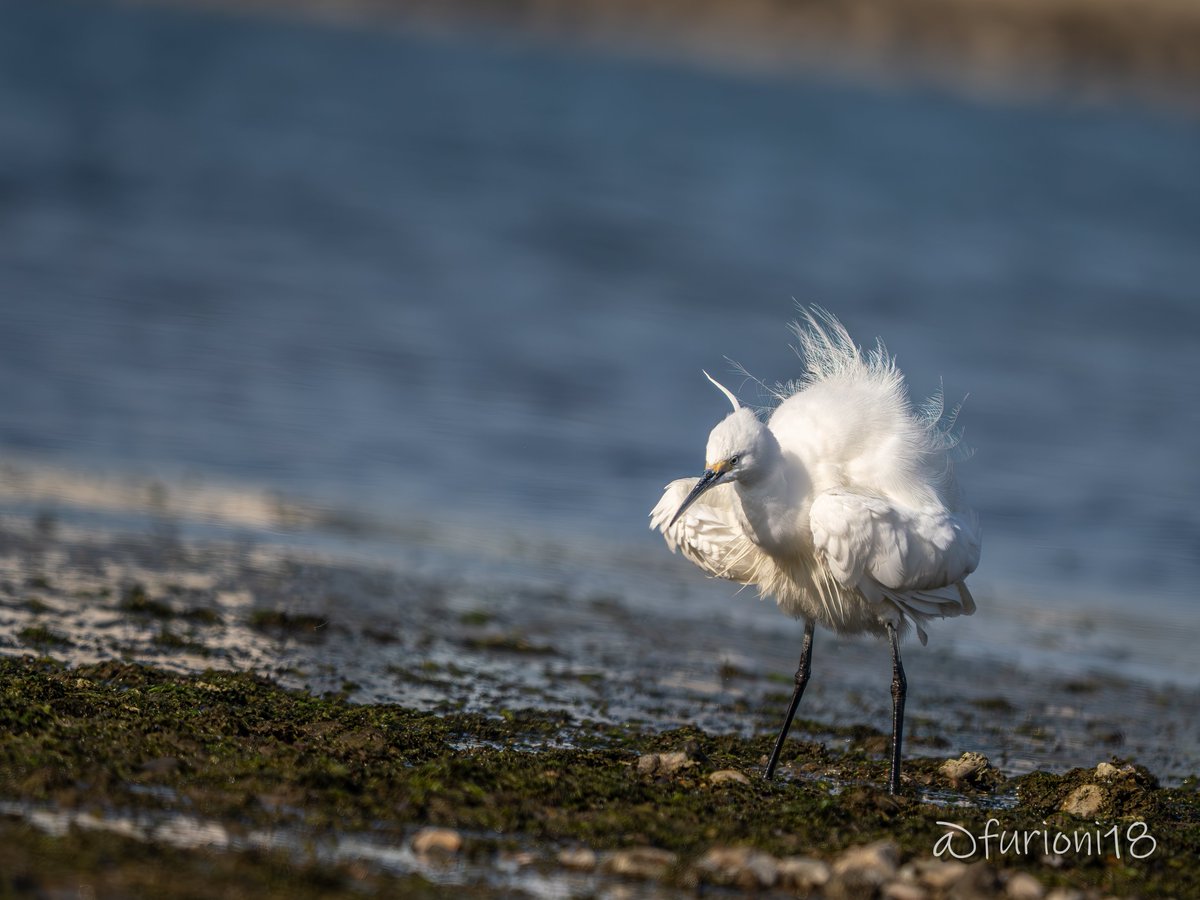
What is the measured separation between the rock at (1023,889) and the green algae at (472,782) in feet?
1.01

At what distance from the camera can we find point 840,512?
647 cm

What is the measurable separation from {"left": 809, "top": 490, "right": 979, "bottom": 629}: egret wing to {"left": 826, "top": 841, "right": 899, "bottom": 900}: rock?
175 cm

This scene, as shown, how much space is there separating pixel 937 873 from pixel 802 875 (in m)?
0.46

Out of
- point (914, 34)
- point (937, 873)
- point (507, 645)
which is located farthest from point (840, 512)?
point (914, 34)

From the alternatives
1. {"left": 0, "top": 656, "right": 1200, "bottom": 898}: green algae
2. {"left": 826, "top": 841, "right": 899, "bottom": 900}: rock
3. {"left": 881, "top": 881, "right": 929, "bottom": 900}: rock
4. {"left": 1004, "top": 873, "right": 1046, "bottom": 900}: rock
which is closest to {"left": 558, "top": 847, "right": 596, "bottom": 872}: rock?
{"left": 0, "top": 656, "right": 1200, "bottom": 898}: green algae

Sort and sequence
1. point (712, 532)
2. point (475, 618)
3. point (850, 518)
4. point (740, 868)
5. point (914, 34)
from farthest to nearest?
point (914, 34) < point (475, 618) < point (712, 532) < point (850, 518) < point (740, 868)

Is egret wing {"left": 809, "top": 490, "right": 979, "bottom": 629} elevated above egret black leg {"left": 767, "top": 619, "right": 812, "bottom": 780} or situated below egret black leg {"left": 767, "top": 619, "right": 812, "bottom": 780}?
above

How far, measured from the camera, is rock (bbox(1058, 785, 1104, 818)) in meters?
6.20

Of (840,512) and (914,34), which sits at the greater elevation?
(914,34)

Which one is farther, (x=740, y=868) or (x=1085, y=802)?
(x=1085, y=802)

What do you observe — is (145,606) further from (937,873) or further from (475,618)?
(937,873)

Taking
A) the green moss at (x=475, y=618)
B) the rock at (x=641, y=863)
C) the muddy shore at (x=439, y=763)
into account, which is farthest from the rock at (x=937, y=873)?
the green moss at (x=475, y=618)

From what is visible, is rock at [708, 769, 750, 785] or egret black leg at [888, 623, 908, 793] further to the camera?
egret black leg at [888, 623, 908, 793]

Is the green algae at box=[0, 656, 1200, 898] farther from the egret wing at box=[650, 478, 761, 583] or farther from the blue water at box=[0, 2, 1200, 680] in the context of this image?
the blue water at box=[0, 2, 1200, 680]
